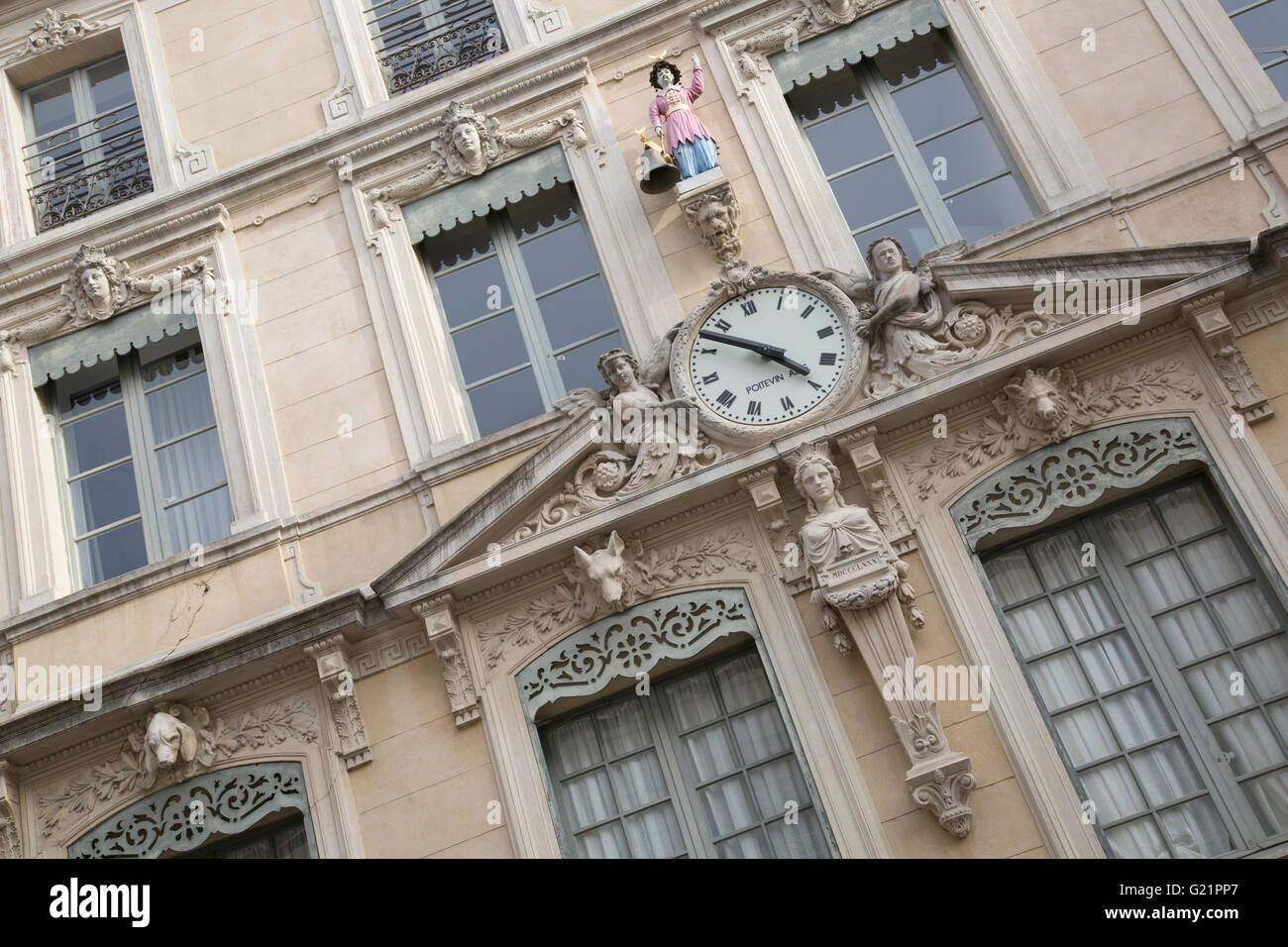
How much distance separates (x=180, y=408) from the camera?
11617 millimetres

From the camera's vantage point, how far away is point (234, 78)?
500 inches

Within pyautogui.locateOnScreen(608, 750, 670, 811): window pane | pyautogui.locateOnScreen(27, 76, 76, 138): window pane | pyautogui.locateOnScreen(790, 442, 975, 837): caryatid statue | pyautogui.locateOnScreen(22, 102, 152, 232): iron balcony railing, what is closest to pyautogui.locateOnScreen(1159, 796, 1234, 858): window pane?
pyautogui.locateOnScreen(790, 442, 975, 837): caryatid statue

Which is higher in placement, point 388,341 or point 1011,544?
point 388,341

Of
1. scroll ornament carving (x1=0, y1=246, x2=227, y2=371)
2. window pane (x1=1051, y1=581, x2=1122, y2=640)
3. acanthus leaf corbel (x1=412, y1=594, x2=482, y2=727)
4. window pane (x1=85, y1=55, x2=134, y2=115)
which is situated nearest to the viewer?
window pane (x1=1051, y1=581, x2=1122, y2=640)

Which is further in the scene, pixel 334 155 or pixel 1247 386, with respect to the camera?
pixel 334 155

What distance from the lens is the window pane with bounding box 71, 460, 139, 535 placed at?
447 inches

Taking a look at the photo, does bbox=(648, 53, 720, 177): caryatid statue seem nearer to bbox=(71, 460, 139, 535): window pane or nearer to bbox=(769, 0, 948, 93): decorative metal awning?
bbox=(769, 0, 948, 93): decorative metal awning

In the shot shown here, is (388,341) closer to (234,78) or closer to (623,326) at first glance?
(623,326)

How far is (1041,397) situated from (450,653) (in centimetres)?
420

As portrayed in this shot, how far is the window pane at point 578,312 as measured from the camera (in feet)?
36.1

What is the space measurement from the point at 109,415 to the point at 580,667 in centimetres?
485

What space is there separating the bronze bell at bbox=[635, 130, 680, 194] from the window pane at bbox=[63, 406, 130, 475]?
4.62m

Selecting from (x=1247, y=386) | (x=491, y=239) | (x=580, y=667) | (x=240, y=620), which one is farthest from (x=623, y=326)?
(x=1247, y=386)

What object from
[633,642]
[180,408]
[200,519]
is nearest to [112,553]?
[200,519]
